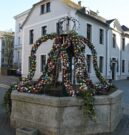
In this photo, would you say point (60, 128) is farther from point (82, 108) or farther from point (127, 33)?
point (127, 33)

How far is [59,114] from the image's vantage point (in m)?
6.18

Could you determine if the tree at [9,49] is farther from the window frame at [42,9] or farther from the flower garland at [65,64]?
the flower garland at [65,64]

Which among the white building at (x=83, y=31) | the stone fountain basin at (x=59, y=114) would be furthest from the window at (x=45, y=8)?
the stone fountain basin at (x=59, y=114)

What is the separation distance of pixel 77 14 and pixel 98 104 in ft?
59.1

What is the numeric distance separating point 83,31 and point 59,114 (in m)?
19.1

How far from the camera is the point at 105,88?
8.06 m

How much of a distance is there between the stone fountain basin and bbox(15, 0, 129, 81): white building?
17114mm

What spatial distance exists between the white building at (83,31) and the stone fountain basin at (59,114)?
17.1 metres

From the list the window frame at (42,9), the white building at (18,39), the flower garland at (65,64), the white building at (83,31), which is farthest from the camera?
the white building at (18,39)

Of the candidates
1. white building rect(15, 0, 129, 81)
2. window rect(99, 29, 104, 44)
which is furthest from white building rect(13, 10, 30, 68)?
window rect(99, 29, 104, 44)

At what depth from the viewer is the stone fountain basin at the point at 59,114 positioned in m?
6.21

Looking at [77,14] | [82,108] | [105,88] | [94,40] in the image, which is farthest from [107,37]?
[82,108]

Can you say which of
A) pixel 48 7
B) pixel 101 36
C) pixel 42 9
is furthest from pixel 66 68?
pixel 101 36

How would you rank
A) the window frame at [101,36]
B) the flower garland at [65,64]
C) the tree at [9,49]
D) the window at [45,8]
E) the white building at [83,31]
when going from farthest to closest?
the tree at [9,49] → the window frame at [101,36] → the window at [45,8] → the white building at [83,31] → the flower garland at [65,64]
